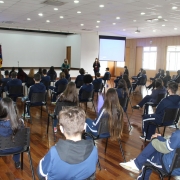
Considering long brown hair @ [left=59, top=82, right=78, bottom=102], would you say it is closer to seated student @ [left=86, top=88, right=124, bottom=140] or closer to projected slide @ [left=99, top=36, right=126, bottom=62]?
seated student @ [left=86, top=88, right=124, bottom=140]

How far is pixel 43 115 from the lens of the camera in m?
6.36

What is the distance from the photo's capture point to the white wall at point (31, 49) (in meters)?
16.8

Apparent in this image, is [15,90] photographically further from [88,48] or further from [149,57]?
[149,57]

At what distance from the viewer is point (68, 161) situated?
167 cm

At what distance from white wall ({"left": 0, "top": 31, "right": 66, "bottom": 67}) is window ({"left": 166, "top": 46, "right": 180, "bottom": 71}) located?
8.22m

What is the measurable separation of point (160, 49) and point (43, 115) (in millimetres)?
14151

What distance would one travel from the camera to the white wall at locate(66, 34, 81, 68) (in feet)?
57.2

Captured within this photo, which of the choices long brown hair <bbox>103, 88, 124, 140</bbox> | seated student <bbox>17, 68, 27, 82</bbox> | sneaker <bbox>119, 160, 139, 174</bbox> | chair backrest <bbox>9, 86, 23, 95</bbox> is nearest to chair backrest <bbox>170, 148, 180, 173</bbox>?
sneaker <bbox>119, 160, 139, 174</bbox>

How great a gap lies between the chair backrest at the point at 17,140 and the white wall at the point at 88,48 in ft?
48.5

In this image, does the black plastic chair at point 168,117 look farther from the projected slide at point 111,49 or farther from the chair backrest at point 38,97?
the projected slide at point 111,49

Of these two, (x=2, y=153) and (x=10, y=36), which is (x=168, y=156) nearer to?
(x=2, y=153)

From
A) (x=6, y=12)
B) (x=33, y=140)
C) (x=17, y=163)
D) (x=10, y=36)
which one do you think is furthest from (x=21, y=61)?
(x=17, y=163)

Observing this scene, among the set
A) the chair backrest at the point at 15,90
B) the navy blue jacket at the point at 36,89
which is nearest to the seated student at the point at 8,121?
the navy blue jacket at the point at 36,89

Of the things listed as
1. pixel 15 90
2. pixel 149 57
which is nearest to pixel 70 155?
pixel 15 90
